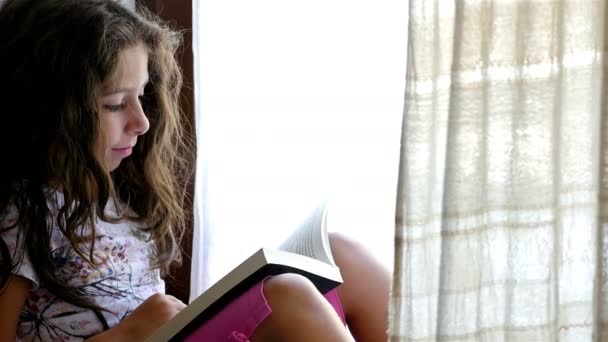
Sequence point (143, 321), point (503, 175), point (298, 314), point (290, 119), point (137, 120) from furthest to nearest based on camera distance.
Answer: point (290, 119), point (137, 120), point (143, 321), point (298, 314), point (503, 175)

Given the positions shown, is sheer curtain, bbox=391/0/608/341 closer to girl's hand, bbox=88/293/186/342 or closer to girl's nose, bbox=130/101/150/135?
girl's hand, bbox=88/293/186/342

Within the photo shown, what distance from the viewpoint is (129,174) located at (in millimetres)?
1543

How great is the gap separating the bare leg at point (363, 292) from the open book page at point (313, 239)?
0.07 meters

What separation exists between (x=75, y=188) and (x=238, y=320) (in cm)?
36

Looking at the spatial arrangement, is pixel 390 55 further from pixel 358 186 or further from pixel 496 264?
pixel 496 264

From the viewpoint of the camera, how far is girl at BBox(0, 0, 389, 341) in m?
1.31

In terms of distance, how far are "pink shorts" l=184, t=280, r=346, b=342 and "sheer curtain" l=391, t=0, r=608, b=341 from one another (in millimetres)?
212

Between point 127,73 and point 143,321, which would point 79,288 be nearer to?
point 143,321

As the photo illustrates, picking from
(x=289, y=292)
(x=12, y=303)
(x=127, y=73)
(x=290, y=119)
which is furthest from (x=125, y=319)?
(x=290, y=119)

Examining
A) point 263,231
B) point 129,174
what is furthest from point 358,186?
point 129,174

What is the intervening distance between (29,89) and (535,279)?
0.80 m

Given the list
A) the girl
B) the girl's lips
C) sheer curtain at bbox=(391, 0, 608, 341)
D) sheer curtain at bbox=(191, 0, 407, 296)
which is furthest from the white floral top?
sheer curtain at bbox=(391, 0, 608, 341)

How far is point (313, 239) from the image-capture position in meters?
1.37

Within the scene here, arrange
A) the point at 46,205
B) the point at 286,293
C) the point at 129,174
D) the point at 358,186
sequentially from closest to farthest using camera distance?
the point at 286,293
the point at 46,205
the point at 129,174
the point at 358,186
